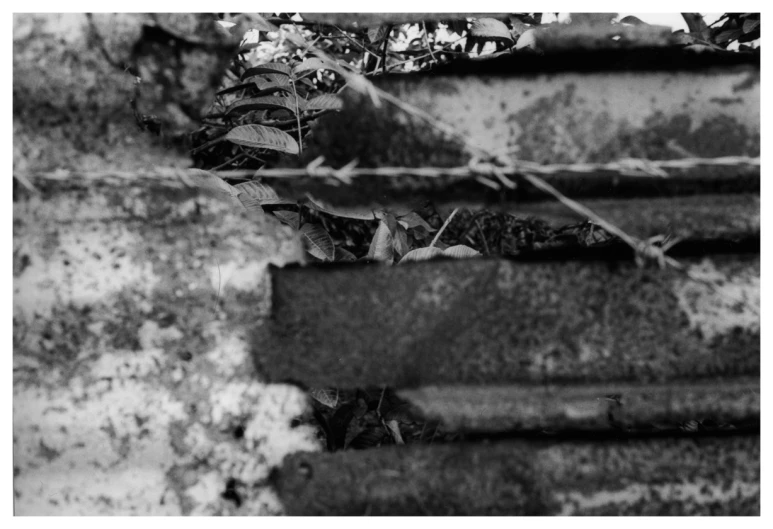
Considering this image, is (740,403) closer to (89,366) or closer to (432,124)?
(432,124)

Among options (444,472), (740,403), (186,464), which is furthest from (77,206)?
(740,403)

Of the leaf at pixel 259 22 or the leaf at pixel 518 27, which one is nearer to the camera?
the leaf at pixel 259 22

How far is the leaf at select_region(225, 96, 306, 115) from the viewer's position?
99cm

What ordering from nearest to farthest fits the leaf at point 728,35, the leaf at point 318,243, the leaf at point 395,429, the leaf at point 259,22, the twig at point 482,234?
the leaf at point 259,22 → the leaf at point 318,243 → the leaf at point 728,35 → the leaf at point 395,429 → the twig at point 482,234

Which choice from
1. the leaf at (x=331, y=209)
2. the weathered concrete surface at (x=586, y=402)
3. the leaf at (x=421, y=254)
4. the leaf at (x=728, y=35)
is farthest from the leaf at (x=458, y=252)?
the leaf at (x=728, y=35)

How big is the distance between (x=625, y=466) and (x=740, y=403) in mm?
183

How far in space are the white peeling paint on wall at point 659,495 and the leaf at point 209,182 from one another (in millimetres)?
634

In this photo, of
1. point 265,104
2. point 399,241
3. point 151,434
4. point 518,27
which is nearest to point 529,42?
point 518,27

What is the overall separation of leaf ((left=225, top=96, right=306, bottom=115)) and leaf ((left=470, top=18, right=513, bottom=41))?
1.14ft

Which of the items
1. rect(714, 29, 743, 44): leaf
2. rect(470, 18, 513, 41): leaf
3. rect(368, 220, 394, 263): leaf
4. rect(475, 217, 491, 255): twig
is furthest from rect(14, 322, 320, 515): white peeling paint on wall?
rect(714, 29, 743, 44): leaf

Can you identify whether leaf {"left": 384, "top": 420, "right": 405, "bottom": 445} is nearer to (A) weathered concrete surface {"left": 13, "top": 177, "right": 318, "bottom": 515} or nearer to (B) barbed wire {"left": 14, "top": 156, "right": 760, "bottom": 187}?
(A) weathered concrete surface {"left": 13, "top": 177, "right": 318, "bottom": 515}

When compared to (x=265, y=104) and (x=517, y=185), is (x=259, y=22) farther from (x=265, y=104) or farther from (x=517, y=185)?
(x=517, y=185)

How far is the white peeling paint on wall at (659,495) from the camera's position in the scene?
0.75 m

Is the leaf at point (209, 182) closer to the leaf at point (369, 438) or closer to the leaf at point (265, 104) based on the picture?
the leaf at point (265, 104)
